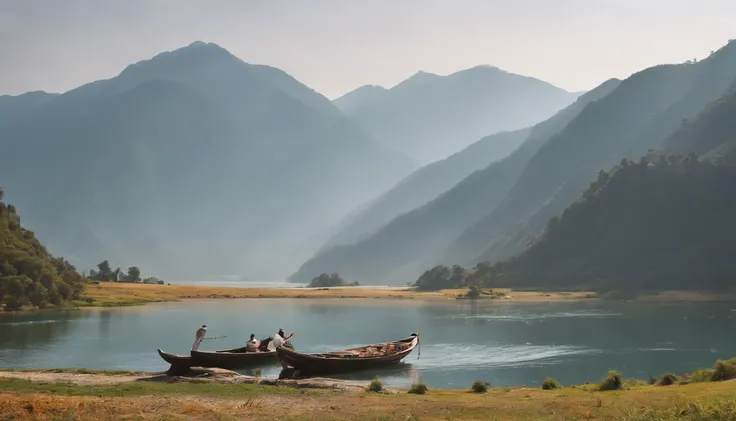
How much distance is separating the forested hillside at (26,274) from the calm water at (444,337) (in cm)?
716

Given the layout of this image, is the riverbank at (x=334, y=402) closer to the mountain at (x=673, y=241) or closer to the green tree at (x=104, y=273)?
the mountain at (x=673, y=241)

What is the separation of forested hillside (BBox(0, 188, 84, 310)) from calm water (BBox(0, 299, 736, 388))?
282 inches

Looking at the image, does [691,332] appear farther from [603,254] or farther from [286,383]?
[603,254]

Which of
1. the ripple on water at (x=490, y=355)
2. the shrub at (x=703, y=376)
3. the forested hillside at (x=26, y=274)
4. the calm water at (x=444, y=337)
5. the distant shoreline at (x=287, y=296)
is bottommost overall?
the ripple on water at (x=490, y=355)

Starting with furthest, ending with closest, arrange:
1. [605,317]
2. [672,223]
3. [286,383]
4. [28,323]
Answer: [672,223]
[605,317]
[28,323]
[286,383]

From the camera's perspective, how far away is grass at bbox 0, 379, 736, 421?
2550 centimetres

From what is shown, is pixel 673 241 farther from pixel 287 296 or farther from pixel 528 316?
pixel 287 296

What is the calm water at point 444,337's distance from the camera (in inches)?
2251

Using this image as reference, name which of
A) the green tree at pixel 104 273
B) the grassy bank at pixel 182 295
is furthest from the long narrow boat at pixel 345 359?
the green tree at pixel 104 273

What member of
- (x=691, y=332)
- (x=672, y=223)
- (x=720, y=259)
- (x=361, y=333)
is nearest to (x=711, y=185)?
(x=672, y=223)

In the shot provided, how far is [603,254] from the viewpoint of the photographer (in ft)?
641

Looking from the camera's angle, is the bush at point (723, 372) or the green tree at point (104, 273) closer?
the bush at point (723, 372)

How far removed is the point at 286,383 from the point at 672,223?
174 m

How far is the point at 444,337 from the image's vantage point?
85.1 meters
